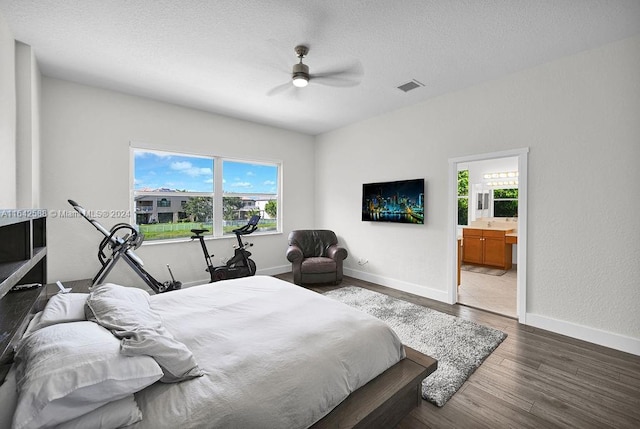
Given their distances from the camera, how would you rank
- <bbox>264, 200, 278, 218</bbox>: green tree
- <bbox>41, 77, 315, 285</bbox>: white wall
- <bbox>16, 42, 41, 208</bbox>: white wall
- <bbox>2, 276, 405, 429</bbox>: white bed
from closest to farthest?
1. <bbox>2, 276, 405, 429</bbox>: white bed
2. <bbox>16, 42, 41, 208</bbox>: white wall
3. <bbox>41, 77, 315, 285</bbox>: white wall
4. <bbox>264, 200, 278, 218</bbox>: green tree

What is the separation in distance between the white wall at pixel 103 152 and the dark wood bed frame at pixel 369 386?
1.97 meters

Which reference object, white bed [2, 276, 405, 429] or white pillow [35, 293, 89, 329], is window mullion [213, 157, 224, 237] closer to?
white bed [2, 276, 405, 429]

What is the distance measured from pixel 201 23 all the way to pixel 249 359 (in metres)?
2.62

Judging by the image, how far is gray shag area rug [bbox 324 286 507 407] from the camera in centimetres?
212

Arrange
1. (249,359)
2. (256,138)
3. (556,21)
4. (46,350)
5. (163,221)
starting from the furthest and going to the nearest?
(256,138) < (163,221) < (556,21) < (249,359) < (46,350)

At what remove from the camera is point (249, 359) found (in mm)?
1396

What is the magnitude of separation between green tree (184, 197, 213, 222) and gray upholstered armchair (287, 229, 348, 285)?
1.51m

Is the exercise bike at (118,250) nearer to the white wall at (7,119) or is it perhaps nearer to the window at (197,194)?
the white wall at (7,119)

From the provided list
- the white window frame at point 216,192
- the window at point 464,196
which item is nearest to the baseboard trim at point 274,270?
the white window frame at point 216,192

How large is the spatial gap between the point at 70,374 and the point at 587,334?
4.06 meters

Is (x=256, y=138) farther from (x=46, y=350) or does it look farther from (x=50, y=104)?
(x=46, y=350)

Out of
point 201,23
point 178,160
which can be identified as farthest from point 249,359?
point 178,160

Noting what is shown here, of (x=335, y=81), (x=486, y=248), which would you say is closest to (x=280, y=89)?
(x=335, y=81)

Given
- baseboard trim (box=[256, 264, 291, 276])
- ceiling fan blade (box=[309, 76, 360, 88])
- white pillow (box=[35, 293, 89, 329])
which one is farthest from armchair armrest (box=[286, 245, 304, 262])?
white pillow (box=[35, 293, 89, 329])
